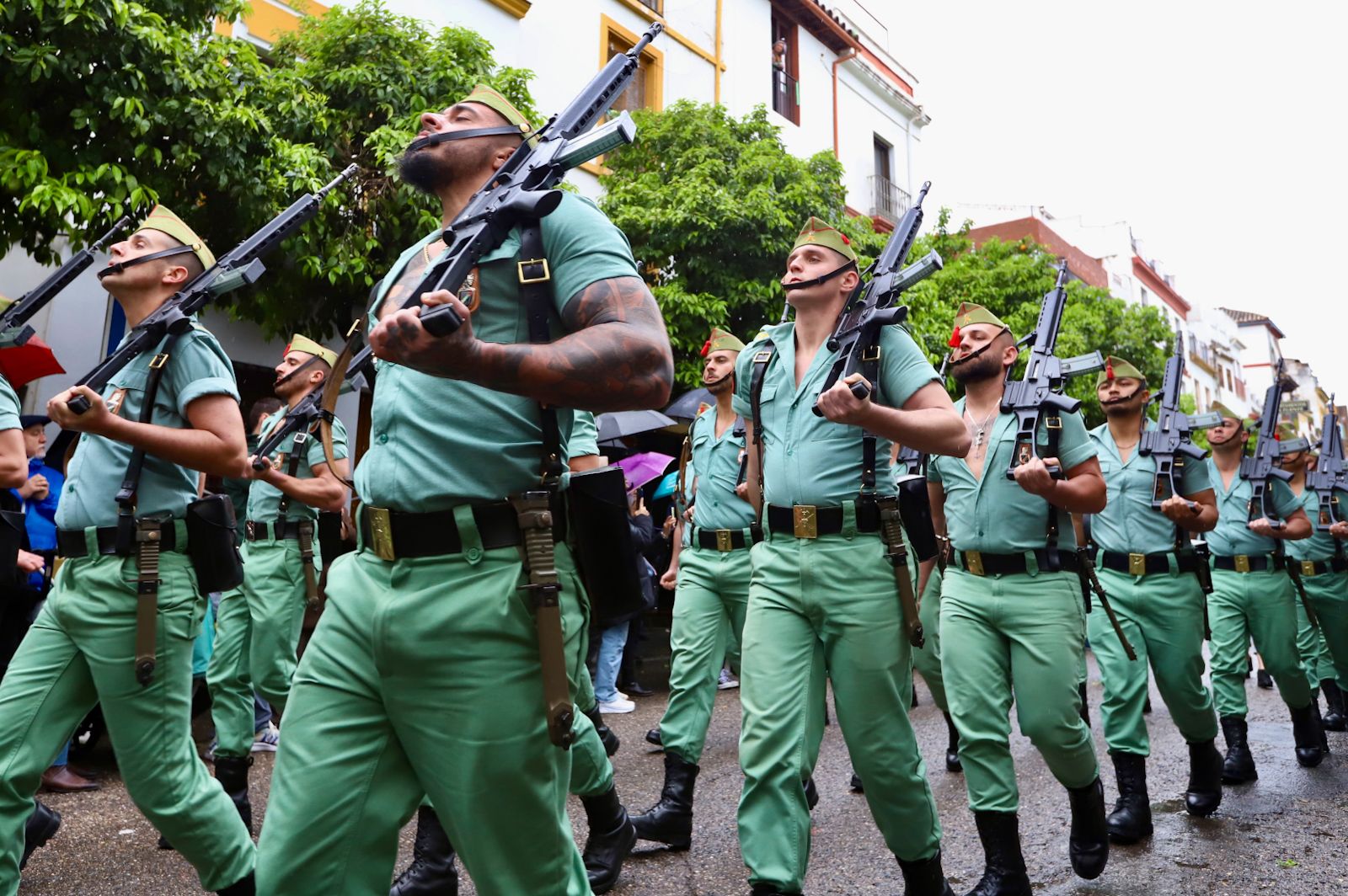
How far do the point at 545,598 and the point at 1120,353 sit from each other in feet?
82.4

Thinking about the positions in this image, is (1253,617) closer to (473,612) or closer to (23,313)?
(473,612)

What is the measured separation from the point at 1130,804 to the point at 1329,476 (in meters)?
5.39

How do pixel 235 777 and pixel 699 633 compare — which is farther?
pixel 699 633

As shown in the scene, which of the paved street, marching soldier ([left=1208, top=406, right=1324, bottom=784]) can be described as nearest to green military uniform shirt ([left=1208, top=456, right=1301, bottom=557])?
marching soldier ([left=1208, top=406, right=1324, bottom=784])

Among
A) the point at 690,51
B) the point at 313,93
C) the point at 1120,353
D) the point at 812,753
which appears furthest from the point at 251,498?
the point at 1120,353

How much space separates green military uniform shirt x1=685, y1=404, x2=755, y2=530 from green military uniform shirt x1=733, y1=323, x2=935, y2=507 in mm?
1825

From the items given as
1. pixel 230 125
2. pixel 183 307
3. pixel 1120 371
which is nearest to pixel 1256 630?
pixel 1120 371

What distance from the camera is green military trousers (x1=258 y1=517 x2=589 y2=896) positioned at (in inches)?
81.0

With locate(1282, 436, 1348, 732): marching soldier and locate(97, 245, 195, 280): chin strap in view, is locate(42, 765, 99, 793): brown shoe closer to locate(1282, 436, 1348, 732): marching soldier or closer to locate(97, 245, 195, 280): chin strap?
locate(97, 245, 195, 280): chin strap

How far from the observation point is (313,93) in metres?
10.8

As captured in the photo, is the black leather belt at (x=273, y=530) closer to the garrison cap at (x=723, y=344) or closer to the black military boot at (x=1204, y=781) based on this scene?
the garrison cap at (x=723, y=344)

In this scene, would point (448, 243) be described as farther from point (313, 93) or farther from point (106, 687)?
point (313, 93)

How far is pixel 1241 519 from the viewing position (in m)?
7.55

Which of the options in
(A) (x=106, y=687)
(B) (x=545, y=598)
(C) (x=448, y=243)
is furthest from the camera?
(A) (x=106, y=687)
